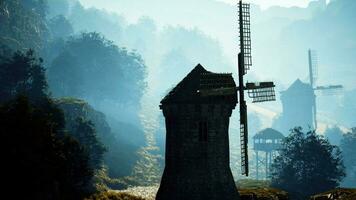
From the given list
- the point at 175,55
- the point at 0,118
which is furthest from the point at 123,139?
the point at 175,55

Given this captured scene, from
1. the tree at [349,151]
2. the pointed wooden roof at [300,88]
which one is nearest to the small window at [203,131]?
the tree at [349,151]

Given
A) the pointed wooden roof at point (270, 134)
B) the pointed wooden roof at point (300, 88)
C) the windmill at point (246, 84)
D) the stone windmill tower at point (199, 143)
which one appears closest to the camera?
the stone windmill tower at point (199, 143)

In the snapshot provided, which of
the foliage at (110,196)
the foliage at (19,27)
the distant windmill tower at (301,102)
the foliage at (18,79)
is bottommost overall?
the foliage at (110,196)

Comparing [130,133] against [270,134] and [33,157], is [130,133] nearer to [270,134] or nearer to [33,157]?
[270,134]

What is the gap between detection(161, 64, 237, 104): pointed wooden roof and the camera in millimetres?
22188

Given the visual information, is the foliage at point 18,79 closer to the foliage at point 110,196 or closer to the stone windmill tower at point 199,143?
the foliage at point 110,196

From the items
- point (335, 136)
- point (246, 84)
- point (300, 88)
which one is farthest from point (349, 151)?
point (246, 84)

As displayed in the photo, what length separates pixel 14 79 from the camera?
48.2 m

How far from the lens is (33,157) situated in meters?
23.9

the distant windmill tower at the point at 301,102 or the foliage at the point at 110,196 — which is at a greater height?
the distant windmill tower at the point at 301,102

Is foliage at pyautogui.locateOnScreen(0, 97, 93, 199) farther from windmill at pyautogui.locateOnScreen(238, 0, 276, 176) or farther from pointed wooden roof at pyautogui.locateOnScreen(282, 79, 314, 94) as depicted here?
pointed wooden roof at pyautogui.locateOnScreen(282, 79, 314, 94)

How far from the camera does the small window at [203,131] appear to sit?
2191cm

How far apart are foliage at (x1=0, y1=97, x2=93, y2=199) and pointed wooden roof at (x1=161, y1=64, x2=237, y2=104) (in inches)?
353

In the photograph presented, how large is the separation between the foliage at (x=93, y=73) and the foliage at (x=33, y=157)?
2082 inches
